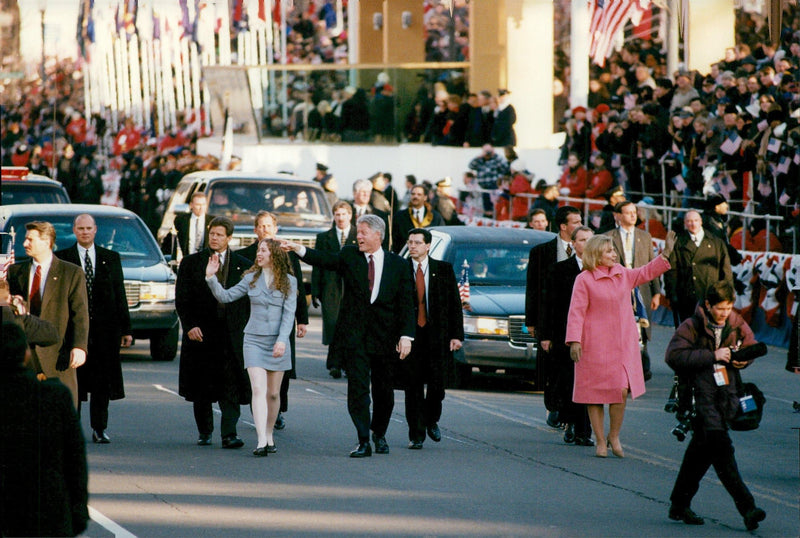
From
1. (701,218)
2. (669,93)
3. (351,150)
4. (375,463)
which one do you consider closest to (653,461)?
(375,463)

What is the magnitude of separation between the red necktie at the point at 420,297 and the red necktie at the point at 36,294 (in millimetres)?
2883

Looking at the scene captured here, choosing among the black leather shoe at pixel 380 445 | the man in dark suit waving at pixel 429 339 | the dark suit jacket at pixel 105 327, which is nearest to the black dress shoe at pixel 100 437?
the dark suit jacket at pixel 105 327

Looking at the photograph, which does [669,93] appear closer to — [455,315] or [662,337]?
[662,337]

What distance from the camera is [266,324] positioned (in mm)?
11562

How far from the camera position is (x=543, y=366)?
12.9 meters

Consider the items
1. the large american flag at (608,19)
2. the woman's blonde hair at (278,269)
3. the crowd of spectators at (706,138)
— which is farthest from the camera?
the large american flag at (608,19)

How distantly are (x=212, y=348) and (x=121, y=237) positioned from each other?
660 centimetres

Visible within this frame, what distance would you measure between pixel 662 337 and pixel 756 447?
858cm

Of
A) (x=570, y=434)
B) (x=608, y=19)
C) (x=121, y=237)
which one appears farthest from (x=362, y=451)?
(x=608, y=19)

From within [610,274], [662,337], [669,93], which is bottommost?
[662,337]

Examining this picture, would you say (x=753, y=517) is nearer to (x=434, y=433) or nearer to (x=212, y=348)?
(x=434, y=433)

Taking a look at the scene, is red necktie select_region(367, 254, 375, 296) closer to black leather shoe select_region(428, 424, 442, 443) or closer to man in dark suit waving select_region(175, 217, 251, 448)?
man in dark suit waving select_region(175, 217, 251, 448)

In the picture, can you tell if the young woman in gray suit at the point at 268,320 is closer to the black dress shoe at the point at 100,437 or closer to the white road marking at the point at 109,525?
the black dress shoe at the point at 100,437

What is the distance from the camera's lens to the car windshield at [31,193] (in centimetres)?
2156
